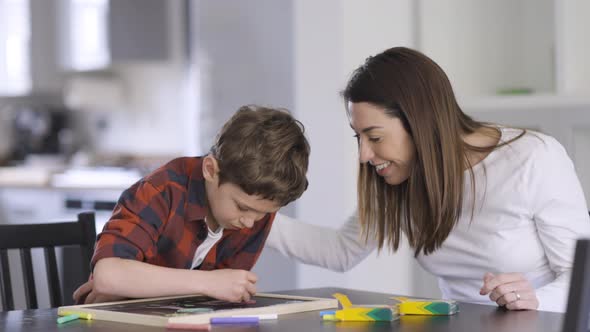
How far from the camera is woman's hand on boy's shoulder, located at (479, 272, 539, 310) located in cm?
151

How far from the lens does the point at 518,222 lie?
1.86 meters

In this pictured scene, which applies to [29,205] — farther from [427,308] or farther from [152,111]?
[427,308]

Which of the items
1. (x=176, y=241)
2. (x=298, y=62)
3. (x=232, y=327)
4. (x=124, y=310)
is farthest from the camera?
(x=298, y=62)

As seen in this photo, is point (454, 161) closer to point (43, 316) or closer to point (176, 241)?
point (176, 241)

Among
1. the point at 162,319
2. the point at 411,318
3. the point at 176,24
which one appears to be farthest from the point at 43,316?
the point at 176,24

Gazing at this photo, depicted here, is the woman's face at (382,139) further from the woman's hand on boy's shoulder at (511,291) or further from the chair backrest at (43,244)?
the chair backrest at (43,244)

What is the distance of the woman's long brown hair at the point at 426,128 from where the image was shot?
1827 mm

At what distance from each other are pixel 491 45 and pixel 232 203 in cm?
172

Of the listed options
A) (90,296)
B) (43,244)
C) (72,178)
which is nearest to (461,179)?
(90,296)

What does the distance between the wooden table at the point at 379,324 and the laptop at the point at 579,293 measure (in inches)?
12.3

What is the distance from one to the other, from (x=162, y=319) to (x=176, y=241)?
0.45 metres

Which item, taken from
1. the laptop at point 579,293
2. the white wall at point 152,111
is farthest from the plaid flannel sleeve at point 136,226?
the white wall at point 152,111

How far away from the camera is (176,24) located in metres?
5.39

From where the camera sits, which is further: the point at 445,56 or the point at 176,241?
the point at 445,56
